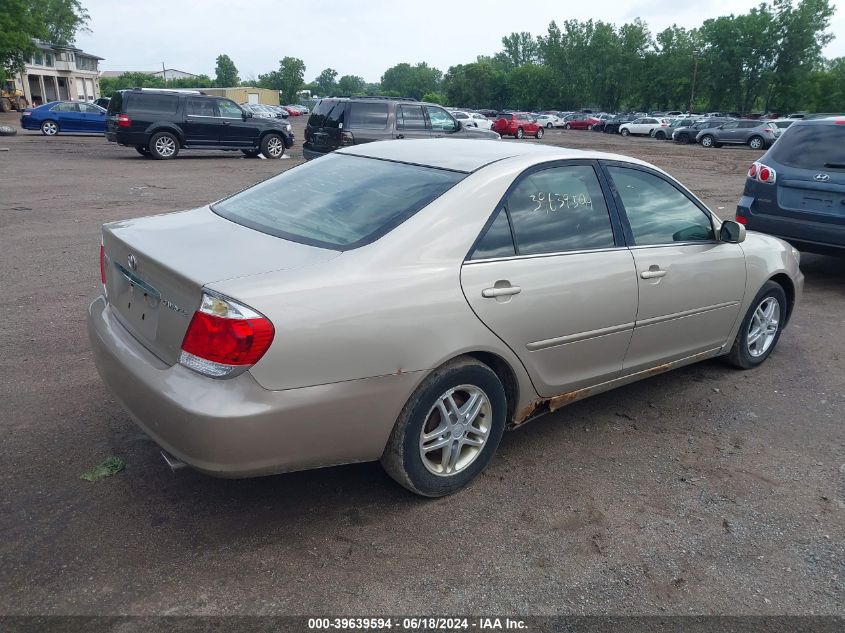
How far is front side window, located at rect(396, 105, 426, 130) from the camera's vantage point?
629 inches

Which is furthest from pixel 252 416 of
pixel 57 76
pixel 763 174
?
pixel 57 76

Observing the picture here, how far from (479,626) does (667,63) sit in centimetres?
9414

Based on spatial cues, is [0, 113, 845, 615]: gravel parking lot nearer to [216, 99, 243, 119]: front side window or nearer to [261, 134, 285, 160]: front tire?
[216, 99, 243, 119]: front side window

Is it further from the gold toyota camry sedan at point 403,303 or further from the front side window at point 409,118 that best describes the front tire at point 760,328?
the front side window at point 409,118

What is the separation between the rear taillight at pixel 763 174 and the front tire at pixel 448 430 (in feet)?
17.9

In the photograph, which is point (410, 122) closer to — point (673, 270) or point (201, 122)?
point (201, 122)

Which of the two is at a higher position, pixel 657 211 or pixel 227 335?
pixel 657 211

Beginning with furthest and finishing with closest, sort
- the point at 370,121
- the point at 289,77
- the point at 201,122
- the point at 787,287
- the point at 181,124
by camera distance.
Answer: the point at 289,77 < the point at 201,122 < the point at 181,124 < the point at 370,121 < the point at 787,287

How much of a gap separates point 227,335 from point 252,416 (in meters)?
0.32

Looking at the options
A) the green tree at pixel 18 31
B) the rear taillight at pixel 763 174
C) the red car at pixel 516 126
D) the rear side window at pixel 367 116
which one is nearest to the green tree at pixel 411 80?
the green tree at pixel 18 31

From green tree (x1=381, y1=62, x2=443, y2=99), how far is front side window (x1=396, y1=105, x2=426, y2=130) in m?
127

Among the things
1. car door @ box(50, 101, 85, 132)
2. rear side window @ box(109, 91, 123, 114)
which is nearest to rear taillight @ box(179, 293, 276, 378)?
rear side window @ box(109, 91, 123, 114)

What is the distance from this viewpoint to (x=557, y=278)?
351 cm

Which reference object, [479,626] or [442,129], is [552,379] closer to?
[479,626]
